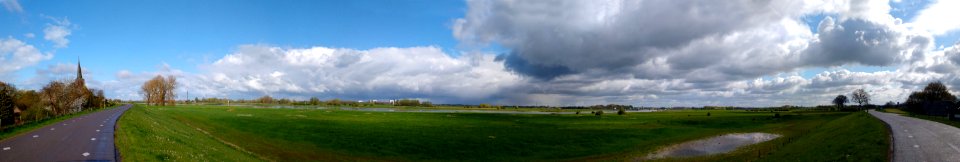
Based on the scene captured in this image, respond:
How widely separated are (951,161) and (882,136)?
15.5 metres

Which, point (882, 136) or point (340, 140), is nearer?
point (882, 136)

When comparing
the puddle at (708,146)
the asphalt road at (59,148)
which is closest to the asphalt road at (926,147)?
the puddle at (708,146)

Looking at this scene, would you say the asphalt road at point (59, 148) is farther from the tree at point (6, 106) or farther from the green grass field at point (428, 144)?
the tree at point (6, 106)

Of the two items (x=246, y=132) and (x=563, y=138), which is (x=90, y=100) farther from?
(x=563, y=138)

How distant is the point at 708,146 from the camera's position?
65438 millimetres

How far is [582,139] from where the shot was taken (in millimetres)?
70875

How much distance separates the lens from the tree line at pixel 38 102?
90.9 meters

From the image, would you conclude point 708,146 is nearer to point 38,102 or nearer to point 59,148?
point 59,148

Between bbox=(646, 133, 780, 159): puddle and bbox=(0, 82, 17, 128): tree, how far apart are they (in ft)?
340

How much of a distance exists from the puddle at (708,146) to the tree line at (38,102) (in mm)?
103988

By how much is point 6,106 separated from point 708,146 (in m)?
116

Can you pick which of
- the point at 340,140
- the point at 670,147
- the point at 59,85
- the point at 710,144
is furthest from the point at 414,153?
the point at 59,85

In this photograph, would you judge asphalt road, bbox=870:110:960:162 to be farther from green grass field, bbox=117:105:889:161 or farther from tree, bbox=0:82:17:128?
tree, bbox=0:82:17:128

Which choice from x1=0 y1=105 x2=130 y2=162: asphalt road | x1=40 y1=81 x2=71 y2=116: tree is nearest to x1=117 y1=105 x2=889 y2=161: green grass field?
x1=0 y1=105 x2=130 y2=162: asphalt road
